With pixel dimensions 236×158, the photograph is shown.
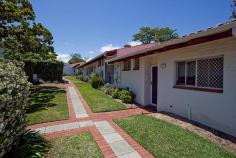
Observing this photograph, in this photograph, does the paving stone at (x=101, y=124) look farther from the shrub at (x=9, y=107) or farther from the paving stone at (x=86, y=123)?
the shrub at (x=9, y=107)

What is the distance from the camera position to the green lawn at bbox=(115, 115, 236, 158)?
183 inches

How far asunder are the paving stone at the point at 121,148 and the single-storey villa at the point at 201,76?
126 inches

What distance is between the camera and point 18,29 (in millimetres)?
15125

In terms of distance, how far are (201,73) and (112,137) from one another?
410 centimetres

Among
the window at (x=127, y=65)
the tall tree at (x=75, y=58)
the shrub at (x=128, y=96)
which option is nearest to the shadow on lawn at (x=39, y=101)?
the shrub at (x=128, y=96)

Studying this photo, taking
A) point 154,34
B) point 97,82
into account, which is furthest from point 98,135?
point 154,34

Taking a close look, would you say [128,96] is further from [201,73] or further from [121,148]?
[121,148]

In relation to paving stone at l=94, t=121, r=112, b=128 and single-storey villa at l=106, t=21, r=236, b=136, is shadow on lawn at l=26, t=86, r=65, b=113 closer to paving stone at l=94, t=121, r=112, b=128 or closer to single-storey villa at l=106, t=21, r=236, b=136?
paving stone at l=94, t=121, r=112, b=128

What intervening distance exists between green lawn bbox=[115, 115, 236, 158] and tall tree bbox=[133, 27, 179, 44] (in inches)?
1878

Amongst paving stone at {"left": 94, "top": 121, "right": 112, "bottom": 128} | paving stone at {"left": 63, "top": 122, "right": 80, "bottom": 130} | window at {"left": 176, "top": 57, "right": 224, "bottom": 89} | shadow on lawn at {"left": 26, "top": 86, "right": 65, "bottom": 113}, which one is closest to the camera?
window at {"left": 176, "top": 57, "right": 224, "bottom": 89}

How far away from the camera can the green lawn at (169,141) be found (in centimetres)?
466

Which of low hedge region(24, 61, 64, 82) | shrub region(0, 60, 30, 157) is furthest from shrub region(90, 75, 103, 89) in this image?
shrub region(0, 60, 30, 157)

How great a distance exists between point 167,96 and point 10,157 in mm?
6655

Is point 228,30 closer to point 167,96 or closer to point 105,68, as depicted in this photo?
point 167,96
